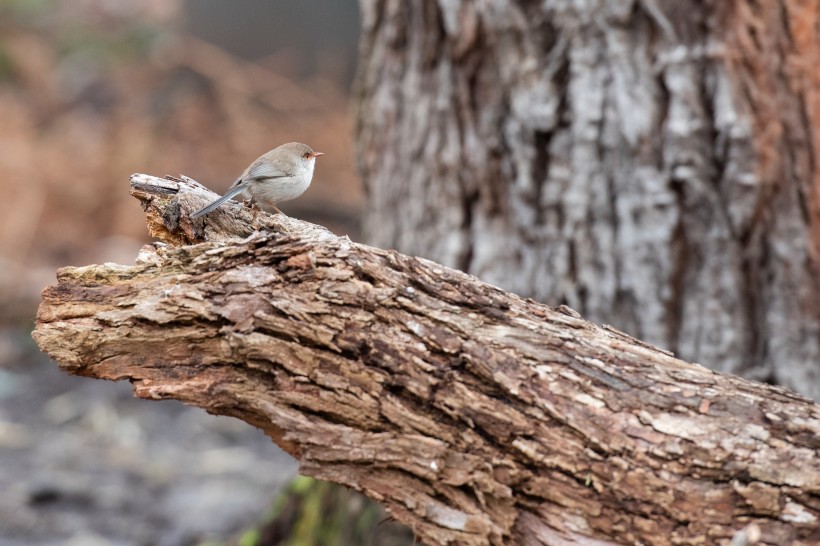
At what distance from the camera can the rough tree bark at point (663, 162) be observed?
330 cm

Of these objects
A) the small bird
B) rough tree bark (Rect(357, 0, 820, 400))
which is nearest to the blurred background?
rough tree bark (Rect(357, 0, 820, 400))

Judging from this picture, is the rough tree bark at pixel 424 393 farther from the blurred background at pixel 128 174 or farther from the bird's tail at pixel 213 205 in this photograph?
the blurred background at pixel 128 174

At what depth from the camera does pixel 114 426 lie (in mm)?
5688

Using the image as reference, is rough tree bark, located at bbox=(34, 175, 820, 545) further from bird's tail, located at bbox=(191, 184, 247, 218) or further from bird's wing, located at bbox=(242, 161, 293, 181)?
bird's wing, located at bbox=(242, 161, 293, 181)

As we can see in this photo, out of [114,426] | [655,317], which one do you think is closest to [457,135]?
[655,317]

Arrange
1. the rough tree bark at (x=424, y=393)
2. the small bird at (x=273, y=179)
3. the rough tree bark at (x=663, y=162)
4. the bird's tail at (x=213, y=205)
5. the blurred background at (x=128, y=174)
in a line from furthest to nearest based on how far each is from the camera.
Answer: the blurred background at (x=128, y=174)
the rough tree bark at (x=663, y=162)
the small bird at (x=273, y=179)
the bird's tail at (x=213, y=205)
the rough tree bark at (x=424, y=393)

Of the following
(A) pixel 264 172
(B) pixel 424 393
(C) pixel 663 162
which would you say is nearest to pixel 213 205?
(A) pixel 264 172

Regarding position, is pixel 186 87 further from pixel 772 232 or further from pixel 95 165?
pixel 772 232

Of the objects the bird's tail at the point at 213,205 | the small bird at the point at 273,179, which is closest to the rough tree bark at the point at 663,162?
the small bird at the point at 273,179

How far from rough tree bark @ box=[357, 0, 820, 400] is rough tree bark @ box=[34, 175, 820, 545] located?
53.5 inches

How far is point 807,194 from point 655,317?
74 centimetres

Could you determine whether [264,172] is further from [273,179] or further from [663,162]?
[663,162]

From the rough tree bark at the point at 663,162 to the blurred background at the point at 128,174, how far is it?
7.29 feet

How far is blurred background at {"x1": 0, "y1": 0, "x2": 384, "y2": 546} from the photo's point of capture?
475 centimetres
